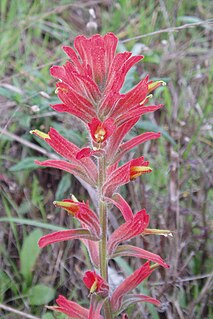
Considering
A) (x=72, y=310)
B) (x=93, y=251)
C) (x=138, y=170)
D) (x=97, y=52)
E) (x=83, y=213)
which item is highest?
(x=97, y=52)

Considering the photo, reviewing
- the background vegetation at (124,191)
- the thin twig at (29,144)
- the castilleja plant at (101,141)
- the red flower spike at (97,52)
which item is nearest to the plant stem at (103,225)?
the castilleja plant at (101,141)

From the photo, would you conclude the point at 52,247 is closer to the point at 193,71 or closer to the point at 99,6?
the point at 193,71

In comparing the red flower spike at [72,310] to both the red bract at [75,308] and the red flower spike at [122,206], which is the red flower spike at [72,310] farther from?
the red flower spike at [122,206]

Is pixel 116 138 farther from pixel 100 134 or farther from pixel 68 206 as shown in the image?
pixel 68 206

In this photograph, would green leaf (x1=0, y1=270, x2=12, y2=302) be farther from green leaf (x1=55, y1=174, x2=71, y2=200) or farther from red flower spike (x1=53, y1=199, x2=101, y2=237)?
red flower spike (x1=53, y1=199, x2=101, y2=237)

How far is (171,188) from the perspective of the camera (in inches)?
85.7

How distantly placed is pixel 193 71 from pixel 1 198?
4.60 feet

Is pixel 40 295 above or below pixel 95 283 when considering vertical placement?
below

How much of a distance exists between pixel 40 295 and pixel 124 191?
1.63 ft

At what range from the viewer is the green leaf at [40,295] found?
1.98 m

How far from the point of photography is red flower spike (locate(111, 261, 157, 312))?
56.9 inches

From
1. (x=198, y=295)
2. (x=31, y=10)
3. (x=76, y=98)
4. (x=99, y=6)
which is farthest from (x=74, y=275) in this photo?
(x=99, y=6)

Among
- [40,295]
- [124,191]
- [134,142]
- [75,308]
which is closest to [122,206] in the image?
[134,142]

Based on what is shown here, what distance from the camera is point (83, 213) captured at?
A: 4.42 ft
